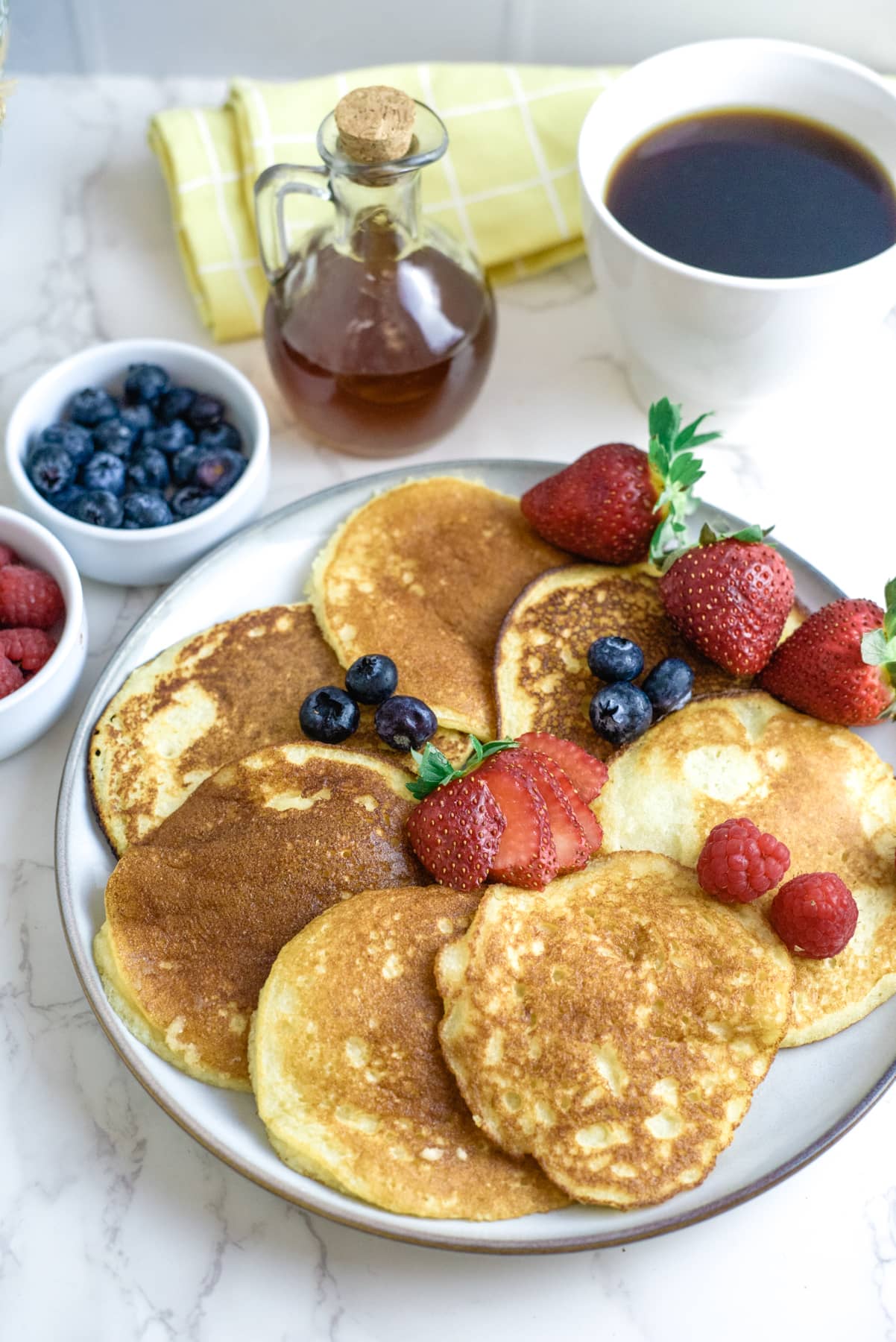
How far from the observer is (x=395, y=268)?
1804mm

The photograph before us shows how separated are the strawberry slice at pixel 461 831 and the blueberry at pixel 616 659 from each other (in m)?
0.26


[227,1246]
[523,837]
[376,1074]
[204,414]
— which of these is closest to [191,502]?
[204,414]

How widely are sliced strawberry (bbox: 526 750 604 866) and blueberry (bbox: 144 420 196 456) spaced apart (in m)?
0.77

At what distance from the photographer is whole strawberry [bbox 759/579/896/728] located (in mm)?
1584

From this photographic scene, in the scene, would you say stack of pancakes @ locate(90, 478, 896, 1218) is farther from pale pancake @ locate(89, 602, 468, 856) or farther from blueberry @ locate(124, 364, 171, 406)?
blueberry @ locate(124, 364, 171, 406)

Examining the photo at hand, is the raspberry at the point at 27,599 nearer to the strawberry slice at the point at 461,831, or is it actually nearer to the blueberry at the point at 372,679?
the blueberry at the point at 372,679

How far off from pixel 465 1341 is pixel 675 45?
2.23 meters

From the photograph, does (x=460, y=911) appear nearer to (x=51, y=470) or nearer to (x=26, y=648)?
(x=26, y=648)

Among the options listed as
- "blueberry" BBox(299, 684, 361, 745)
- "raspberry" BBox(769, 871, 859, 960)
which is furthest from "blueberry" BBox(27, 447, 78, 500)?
"raspberry" BBox(769, 871, 859, 960)

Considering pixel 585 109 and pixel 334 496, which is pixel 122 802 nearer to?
pixel 334 496

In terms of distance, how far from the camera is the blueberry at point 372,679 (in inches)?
63.4

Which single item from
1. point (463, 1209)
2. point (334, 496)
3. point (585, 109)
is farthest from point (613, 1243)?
point (585, 109)

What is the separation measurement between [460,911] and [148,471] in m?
0.86

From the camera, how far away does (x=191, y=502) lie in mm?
1854
